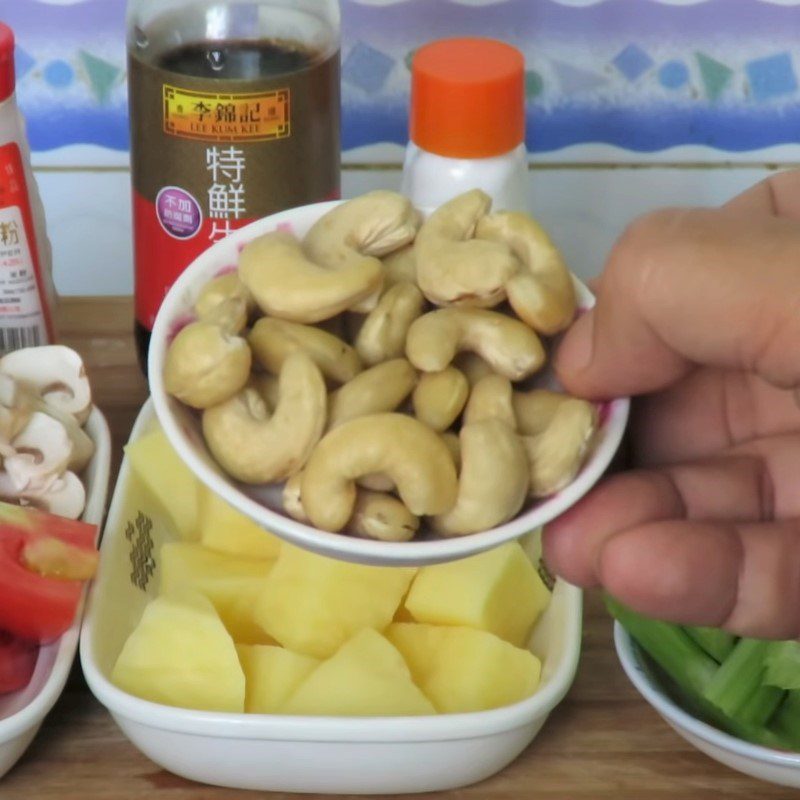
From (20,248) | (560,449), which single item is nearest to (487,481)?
(560,449)

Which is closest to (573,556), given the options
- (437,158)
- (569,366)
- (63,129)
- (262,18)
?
(569,366)

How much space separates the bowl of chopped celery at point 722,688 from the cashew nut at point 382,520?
0.16 metres

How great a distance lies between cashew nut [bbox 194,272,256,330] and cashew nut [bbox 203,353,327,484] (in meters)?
0.04

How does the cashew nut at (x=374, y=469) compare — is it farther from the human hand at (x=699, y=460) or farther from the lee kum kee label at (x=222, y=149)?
the lee kum kee label at (x=222, y=149)

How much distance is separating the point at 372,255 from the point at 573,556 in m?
0.15

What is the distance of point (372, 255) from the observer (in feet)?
1.86

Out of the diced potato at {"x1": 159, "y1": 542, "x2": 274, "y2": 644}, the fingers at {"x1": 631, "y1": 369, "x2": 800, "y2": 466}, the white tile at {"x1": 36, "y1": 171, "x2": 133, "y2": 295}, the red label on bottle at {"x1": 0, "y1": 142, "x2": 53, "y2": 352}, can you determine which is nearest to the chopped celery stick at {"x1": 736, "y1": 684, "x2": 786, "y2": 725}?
the fingers at {"x1": 631, "y1": 369, "x2": 800, "y2": 466}

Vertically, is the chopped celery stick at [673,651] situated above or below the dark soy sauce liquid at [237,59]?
below

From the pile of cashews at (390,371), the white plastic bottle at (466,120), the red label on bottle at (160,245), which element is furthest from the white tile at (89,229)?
the pile of cashews at (390,371)

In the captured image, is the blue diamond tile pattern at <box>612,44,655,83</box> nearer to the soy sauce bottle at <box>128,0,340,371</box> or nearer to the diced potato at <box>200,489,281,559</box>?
the soy sauce bottle at <box>128,0,340,371</box>

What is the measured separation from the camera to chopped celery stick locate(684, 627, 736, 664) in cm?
61

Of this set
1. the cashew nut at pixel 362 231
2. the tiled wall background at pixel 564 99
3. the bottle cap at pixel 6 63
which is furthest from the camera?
the tiled wall background at pixel 564 99

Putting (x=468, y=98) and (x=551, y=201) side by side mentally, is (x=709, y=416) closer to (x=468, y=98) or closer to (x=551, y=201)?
(x=468, y=98)

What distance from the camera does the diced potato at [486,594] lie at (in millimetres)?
604
